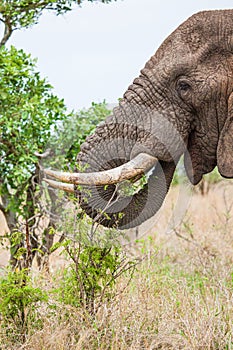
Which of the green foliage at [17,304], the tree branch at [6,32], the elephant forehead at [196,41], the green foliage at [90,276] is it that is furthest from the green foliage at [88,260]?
the tree branch at [6,32]

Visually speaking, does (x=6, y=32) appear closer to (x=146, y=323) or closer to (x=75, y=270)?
(x=75, y=270)

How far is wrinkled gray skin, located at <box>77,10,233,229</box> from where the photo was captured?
13.9 ft

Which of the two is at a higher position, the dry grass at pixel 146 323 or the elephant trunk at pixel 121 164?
the elephant trunk at pixel 121 164

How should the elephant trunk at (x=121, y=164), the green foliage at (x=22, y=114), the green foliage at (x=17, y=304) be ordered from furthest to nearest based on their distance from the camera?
the green foliage at (x=22, y=114) → the green foliage at (x=17, y=304) → the elephant trunk at (x=121, y=164)

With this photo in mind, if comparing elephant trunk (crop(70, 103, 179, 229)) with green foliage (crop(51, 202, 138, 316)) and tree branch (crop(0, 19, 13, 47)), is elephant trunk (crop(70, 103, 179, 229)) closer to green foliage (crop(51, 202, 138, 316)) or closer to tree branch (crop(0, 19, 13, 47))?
green foliage (crop(51, 202, 138, 316))

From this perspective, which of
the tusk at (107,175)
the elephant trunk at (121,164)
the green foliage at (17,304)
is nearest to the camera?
the tusk at (107,175)

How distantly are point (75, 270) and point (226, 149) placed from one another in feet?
4.14

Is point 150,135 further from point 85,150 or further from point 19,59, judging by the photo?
point 19,59

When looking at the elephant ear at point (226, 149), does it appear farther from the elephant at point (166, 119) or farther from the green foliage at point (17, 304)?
the green foliage at point (17, 304)

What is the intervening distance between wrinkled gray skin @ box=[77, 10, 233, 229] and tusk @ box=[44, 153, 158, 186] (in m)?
0.13

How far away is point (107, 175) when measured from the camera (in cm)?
402

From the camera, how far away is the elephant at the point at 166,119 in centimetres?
422

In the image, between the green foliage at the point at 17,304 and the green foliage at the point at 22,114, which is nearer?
the green foliage at the point at 17,304

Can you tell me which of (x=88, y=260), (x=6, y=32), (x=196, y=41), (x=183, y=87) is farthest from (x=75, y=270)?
(x=6, y=32)
